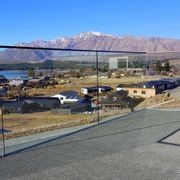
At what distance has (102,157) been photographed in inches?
202

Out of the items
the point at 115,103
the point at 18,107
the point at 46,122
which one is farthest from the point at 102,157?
the point at 18,107

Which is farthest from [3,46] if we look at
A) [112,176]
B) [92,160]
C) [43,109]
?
[43,109]

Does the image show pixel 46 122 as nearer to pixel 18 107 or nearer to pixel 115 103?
pixel 115 103

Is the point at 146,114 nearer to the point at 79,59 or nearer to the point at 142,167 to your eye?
the point at 79,59

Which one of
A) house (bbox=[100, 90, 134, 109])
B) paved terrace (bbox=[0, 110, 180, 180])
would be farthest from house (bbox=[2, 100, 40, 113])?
paved terrace (bbox=[0, 110, 180, 180])

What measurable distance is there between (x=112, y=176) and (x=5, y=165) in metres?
1.32

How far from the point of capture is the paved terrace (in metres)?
4.45

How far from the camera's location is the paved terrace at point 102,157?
4453 millimetres

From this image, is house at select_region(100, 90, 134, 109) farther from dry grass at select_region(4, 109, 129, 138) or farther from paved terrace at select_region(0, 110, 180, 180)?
paved terrace at select_region(0, 110, 180, 180)

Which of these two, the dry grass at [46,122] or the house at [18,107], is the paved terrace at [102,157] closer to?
the dry grass at [46,122]

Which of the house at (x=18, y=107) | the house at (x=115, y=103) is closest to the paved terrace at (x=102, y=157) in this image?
the house at (x=115, y=103)

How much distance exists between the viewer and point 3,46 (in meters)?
5.20

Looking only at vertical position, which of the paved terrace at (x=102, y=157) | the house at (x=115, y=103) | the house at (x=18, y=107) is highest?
the paved terrace at (x=102, y=157)

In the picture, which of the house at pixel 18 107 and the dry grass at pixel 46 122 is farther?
the house at pixel 18 107
